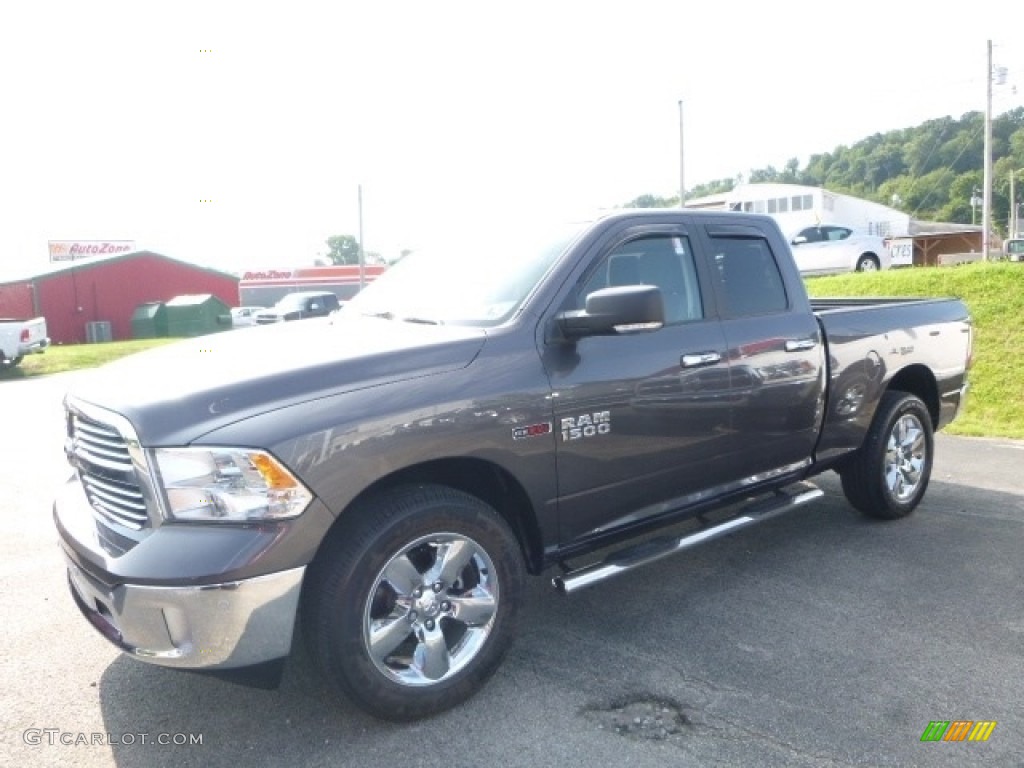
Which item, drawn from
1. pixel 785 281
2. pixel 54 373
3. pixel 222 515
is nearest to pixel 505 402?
pixel 222 515

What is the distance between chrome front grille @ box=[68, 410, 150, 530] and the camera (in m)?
2.86

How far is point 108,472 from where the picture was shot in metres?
3.02

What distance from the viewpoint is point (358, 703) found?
3000mm

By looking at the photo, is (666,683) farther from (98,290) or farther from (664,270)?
(98,290)

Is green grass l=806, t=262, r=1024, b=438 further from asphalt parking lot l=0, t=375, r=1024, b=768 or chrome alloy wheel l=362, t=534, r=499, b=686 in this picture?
chrome alloy wheel l=362, t=534, r=499, b=686

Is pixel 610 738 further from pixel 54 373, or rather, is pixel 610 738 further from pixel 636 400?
pixel 54 373

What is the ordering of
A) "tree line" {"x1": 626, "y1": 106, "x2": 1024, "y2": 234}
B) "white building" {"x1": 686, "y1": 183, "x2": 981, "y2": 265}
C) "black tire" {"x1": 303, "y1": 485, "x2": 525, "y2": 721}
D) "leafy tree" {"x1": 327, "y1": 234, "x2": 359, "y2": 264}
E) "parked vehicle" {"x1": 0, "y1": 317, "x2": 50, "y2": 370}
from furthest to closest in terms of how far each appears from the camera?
"leafy tree" {"x1": 327, "y1": 234, "x2": 359, "y2": 264}, "tree line" {"x1": 626, "y1": 106, "x2": 1024, "y2": 234}, "white building" {"x1": 686, "y1": 183, "x2": 981, "y2": 265}, "parked vehicle" {"x1": 0, "y1": 317, "x2": 50, "y2": 370}, "black tire" {"x1": 303, "y1": 485, "x2": 525, "y2": 721}

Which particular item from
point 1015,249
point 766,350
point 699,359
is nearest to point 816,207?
point 1015,249

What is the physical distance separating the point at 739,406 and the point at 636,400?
2.64ft

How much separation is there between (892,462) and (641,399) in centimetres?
262

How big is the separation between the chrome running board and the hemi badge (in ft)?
2.19

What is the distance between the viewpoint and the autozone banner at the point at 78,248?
59.6 meters

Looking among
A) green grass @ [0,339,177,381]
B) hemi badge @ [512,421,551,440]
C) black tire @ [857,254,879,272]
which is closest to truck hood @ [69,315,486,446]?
hemi badge @ [512,421,551,440]

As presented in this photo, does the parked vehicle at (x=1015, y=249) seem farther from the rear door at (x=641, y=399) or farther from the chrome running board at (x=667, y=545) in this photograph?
the rear door at (x=641, y=399)
